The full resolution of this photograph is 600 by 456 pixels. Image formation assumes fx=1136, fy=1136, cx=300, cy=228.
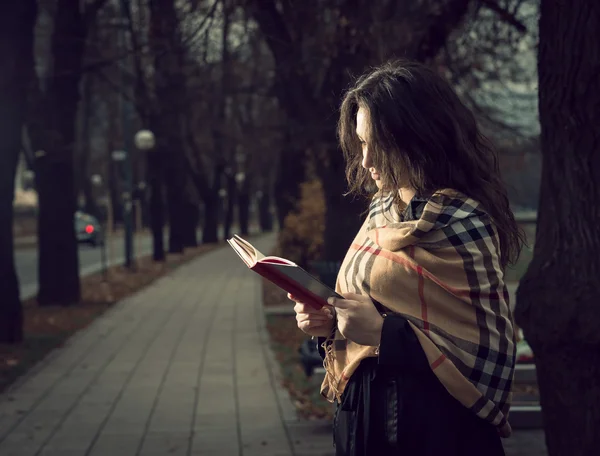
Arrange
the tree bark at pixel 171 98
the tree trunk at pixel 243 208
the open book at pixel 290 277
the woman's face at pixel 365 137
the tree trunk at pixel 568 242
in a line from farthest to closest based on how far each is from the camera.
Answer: the tree trunk at pixel 243 208 → the tree bark at pixel 171 98 → the tree trunk at pixel 568 242 → the woman's face at pixel 365 137 → the open book at pixel 290 277

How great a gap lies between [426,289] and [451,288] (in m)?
0.06

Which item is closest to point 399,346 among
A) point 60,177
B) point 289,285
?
point 289,285

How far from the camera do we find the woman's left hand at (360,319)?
106 inches

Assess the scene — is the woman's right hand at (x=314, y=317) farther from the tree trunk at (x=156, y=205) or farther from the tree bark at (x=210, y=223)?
the tree bark at (x=210, y=223)

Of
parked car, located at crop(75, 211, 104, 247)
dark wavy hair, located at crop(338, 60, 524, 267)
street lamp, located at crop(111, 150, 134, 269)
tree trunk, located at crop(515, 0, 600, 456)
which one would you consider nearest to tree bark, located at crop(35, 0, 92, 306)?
street lamp, located at crop(111, 150, 134, 269)

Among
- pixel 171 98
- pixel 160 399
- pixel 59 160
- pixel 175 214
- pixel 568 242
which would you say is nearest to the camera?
pixel 568 242

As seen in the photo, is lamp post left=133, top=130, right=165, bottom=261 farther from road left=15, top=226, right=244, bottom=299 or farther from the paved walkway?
the paved walkway

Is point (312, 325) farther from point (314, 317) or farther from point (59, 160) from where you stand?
point (59, 160)

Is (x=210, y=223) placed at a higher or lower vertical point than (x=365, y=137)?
lower

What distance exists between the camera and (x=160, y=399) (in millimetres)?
9000

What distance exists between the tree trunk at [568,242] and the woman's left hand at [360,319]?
2020 millimetres

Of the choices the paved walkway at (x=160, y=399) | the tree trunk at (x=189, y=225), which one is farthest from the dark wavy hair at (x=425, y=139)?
the tree trunk at (x=189, y=225)

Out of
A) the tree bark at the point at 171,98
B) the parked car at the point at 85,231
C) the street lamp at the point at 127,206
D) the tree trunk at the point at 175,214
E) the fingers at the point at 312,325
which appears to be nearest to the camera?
the fingers at the point at 312,325

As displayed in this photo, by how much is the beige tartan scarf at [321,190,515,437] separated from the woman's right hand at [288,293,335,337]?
0.15 metres
